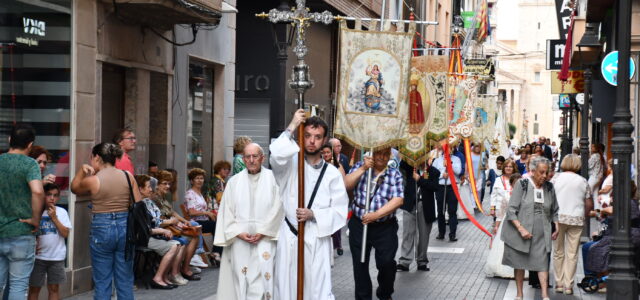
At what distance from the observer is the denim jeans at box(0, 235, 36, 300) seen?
905 cm

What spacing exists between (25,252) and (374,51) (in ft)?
13.1

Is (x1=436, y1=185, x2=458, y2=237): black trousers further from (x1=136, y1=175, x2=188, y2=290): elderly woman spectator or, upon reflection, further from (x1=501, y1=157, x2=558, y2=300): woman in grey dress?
(x1=136, y1=175, x2=188, y2=290): elderly woman spectator

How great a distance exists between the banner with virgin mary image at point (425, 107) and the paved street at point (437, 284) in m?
1.68

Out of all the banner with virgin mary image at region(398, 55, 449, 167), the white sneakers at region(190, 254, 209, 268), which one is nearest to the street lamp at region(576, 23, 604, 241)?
the banner with virgin mary image at region(398, 55, 449, 167)

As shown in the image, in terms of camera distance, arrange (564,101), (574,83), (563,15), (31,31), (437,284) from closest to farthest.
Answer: (31,31) < (437,284) < (574,83) < (563,15) < (564,101)

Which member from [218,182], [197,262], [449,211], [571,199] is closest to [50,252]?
[197,262]

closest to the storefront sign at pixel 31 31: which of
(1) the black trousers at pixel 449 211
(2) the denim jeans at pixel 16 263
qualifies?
(2) the denim jeans at pixel 16 263

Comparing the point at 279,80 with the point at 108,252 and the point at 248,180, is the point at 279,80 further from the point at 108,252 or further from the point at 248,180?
the point at 248,180

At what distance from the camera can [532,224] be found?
12297 millimetres

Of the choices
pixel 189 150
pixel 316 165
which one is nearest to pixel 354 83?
pixel 316 165

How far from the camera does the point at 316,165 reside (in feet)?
29.0

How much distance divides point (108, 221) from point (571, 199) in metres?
6.20

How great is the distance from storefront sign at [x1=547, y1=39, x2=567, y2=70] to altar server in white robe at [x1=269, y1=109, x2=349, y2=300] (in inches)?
842

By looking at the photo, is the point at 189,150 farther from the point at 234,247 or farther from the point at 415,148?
the point at 234,247
